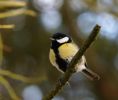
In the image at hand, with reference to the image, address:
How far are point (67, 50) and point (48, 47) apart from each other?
1613 millimetres

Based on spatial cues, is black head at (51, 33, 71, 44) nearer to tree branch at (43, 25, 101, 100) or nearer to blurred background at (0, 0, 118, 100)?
tree branch at (43, 25, 101, 100)

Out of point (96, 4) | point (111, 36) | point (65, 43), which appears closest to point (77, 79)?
point (111, 36)

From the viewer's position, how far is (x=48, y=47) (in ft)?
8.40

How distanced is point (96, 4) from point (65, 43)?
977 mm

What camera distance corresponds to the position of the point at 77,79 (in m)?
2.70

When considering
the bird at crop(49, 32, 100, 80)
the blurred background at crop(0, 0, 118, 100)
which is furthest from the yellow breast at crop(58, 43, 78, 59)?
the blurred background at crop(0, 0, 118, 100)

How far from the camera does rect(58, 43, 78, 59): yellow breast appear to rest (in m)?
0.93


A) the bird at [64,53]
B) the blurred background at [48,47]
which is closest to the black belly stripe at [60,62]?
the bird at [64,53]

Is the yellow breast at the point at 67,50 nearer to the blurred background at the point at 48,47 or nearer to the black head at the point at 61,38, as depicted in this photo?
the black head at the point at 61,38

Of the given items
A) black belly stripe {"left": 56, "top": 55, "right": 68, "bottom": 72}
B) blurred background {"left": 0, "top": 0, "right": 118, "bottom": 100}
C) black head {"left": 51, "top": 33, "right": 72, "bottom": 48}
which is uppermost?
black head {"left": 51, "top": 33, "right": 72, "bottom": 48}

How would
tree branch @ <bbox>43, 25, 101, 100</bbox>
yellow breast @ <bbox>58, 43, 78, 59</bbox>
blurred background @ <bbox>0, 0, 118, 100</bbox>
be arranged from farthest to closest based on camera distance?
blurred background @ <bbox>0, 0, 118, 100</bbox>
yellow breast @ <bbox>58, 43, 78, 59</bbox>
tree branch @ <bbox>43, 25, 101, 100</bbox>

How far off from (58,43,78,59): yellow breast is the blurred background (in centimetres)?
115

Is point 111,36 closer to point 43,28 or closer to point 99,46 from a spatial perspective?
point 99,46

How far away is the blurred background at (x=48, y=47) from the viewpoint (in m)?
2.35
